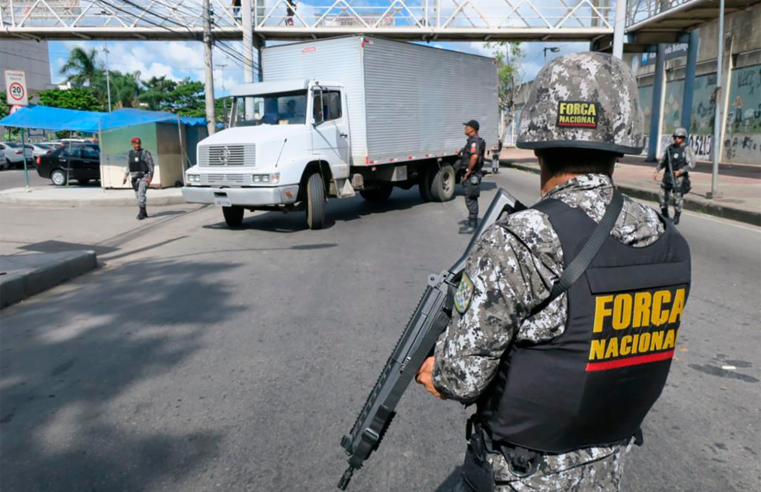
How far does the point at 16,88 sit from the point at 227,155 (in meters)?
8.67

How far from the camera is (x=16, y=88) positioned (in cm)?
1492

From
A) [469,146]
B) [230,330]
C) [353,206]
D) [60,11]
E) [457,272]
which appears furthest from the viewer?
[60,11]

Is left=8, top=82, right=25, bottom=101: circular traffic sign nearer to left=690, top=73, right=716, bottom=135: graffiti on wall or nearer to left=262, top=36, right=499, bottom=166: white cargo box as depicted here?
left=262, top=36, right=499, bottom=166: white cargo box

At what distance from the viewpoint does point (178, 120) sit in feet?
59.1

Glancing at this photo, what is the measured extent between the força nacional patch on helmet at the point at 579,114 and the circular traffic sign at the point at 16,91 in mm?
16900

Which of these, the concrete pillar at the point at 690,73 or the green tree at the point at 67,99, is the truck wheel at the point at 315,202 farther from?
the green tree at the point at 67,99

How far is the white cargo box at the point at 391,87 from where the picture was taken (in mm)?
11461

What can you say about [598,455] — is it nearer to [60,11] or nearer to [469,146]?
[469,146]

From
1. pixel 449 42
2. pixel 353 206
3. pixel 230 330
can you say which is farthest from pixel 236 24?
pixel 230 330

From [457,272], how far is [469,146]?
859cm

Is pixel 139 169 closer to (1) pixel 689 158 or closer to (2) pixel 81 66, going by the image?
(1) pixel 689 158

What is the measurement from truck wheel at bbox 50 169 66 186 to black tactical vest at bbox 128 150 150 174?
9.88m

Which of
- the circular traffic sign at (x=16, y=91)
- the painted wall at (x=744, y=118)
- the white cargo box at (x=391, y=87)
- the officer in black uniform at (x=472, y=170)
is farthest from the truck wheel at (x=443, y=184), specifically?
the painted wall at (x=744, y=118)

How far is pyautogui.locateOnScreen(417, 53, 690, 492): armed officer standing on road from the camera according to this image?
1.36 m
